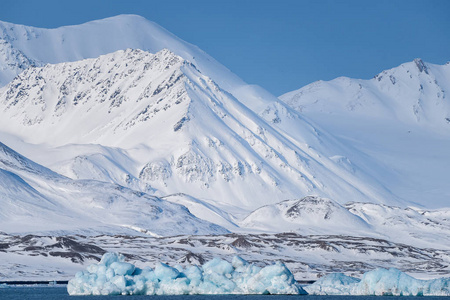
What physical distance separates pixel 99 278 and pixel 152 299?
39.5ft

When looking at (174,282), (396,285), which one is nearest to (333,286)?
(396,285)

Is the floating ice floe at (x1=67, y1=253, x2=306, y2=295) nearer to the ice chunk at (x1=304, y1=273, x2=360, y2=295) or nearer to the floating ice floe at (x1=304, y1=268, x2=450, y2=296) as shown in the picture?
the ice chunk at (x1=304, y1=273, x2=360, y2=295)

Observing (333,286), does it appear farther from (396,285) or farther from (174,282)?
(174,282)

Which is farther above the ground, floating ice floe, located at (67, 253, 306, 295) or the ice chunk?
the ice chunk

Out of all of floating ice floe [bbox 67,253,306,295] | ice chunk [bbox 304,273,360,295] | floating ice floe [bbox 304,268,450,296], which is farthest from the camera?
ice chunk [bbox 304,273,360,295]

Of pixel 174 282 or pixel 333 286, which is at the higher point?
pixel 333 286

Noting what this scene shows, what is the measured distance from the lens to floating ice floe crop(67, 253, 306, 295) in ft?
504

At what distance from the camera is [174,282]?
154 m

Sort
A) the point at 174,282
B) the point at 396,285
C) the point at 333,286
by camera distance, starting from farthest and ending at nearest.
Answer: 1. the point at 333,286
2. the point at 396,285
3. the point at 174,282

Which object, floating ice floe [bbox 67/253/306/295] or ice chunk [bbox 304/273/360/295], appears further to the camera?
ice chunk [bbox 304/273/360/295]

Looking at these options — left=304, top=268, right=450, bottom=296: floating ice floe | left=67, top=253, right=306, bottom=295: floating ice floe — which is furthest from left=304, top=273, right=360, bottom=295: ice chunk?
left=67, top=253, right=306, bottom=295: floating ice floe

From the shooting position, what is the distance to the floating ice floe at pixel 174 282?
154 metres

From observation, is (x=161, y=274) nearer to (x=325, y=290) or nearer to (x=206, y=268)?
(x=206, y=268)

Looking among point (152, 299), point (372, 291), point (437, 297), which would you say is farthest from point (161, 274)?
point (437, 297)
